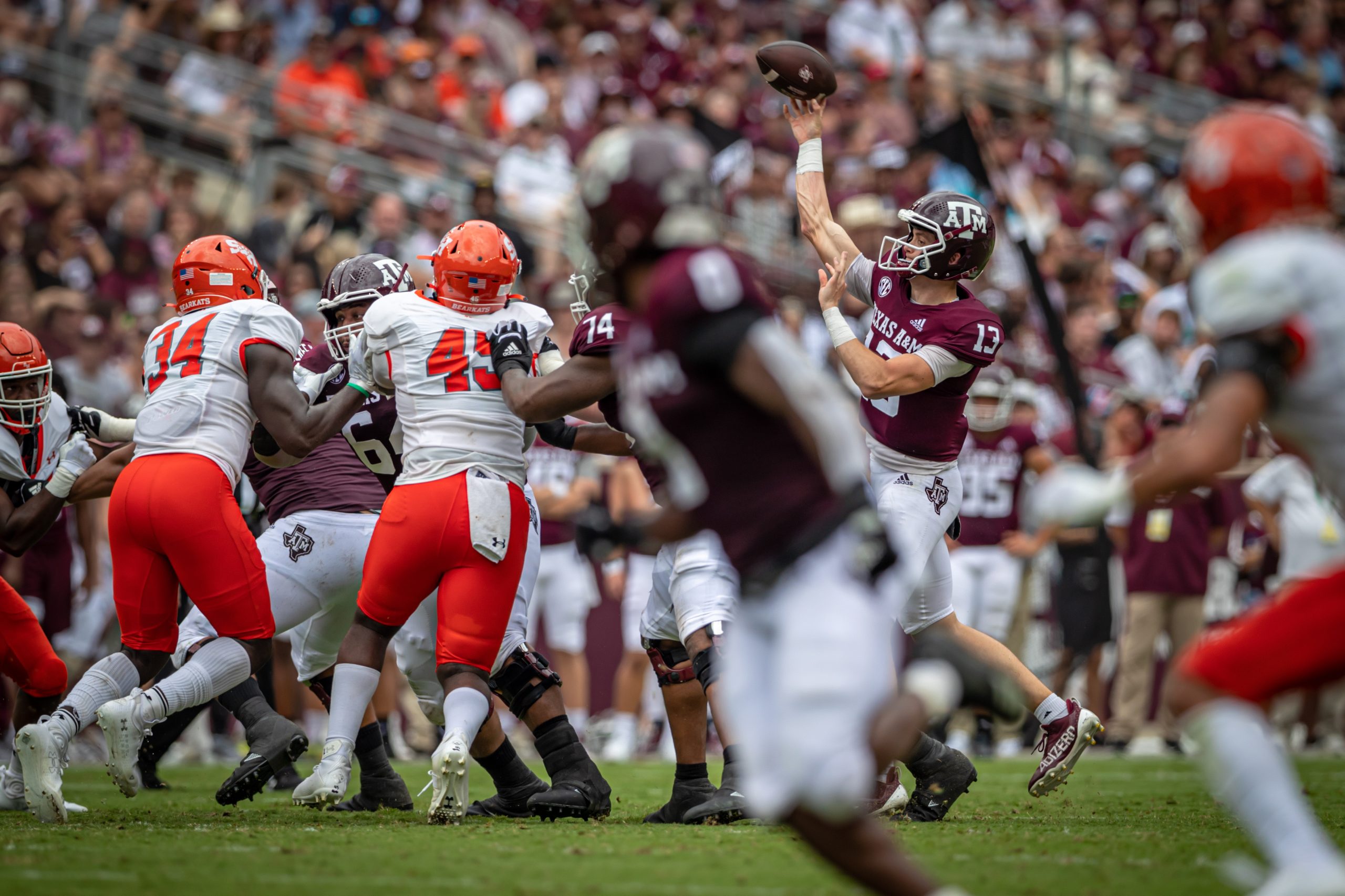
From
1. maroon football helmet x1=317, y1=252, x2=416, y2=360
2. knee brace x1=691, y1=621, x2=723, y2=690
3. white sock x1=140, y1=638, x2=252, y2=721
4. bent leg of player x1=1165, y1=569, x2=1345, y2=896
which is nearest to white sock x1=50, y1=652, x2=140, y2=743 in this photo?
white sock x1=140, y1=638, x2=252, y2=721

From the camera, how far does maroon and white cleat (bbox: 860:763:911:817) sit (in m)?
6.11

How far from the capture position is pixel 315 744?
10617 millimetres

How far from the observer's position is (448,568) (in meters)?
5.87

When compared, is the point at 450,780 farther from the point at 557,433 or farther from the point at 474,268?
the point at 474,268

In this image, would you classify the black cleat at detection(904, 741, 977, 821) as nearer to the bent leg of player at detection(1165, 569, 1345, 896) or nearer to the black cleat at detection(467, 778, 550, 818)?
the black cleat at detection(467, 778, 550, 818)

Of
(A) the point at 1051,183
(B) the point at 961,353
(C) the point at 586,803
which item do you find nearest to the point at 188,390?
(C) the point at 586,803

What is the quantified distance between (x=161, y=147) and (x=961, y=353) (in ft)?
33.6

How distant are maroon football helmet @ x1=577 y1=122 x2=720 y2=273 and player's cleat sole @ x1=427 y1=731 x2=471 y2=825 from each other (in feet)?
8.00

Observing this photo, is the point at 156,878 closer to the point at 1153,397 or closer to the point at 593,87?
the point at 1153,397

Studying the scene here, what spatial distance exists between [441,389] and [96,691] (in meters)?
1.83

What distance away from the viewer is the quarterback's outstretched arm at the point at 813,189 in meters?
6.69

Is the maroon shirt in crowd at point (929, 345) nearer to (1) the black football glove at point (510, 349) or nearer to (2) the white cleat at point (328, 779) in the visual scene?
(1) the black football glove at point (510, 349)

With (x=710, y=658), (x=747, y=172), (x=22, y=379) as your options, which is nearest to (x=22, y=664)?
(x=22, y=379)

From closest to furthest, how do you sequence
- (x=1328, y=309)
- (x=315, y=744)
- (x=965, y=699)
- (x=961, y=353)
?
(x=1328, y=309), (x=965, y=699), (x=961, y=353), (x=315, y=744)
